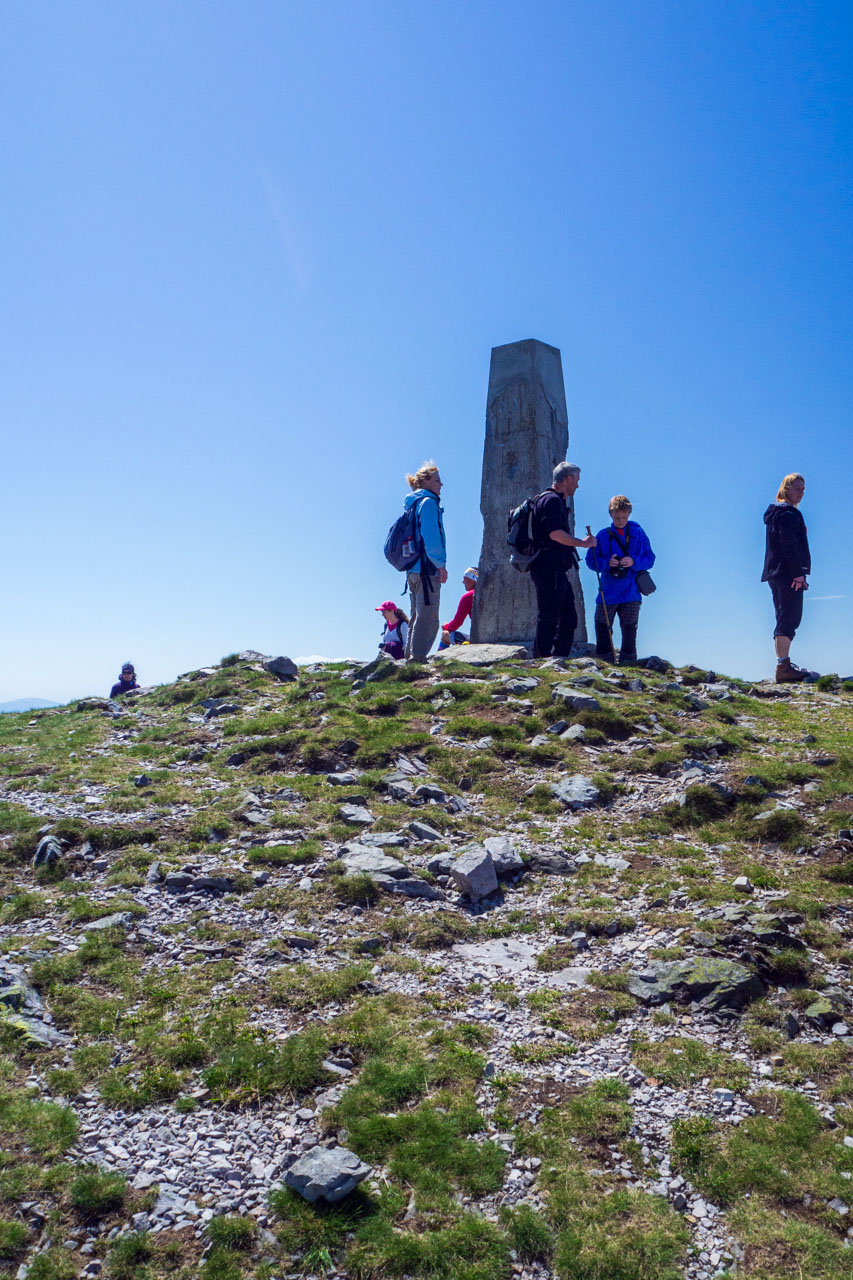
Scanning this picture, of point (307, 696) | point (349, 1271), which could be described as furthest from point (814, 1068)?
point (307, 696)

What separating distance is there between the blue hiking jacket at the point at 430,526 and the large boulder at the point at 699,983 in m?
10.7

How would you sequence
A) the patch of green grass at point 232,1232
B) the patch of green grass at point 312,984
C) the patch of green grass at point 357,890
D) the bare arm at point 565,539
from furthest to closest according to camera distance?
the bare arm at point 565,539
the patch of green grass at point 357,890
the patch of green grass at point 312,984
the patch of green grass at point 232,1232

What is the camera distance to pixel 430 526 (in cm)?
1711

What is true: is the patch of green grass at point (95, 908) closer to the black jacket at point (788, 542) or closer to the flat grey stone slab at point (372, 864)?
the flat grey stone slab at point (372, 864)

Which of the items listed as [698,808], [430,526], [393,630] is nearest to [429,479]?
[430,526]

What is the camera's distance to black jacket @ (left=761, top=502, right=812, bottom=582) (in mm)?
17328

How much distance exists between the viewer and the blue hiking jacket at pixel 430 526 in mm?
17094

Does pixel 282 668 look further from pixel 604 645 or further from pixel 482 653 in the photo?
pixel 604 645

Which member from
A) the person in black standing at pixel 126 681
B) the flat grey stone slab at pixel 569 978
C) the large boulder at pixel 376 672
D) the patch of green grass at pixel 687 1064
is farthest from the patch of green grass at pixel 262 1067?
the person in black standing at pixel 126 681

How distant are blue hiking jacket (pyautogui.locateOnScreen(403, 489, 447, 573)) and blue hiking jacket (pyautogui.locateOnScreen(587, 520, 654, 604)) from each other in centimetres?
341

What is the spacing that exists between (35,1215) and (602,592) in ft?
50.1

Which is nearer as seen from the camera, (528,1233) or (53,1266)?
(53,1266)

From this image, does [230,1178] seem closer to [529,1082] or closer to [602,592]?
[529,1082]

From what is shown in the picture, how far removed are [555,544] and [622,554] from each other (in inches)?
67.0
